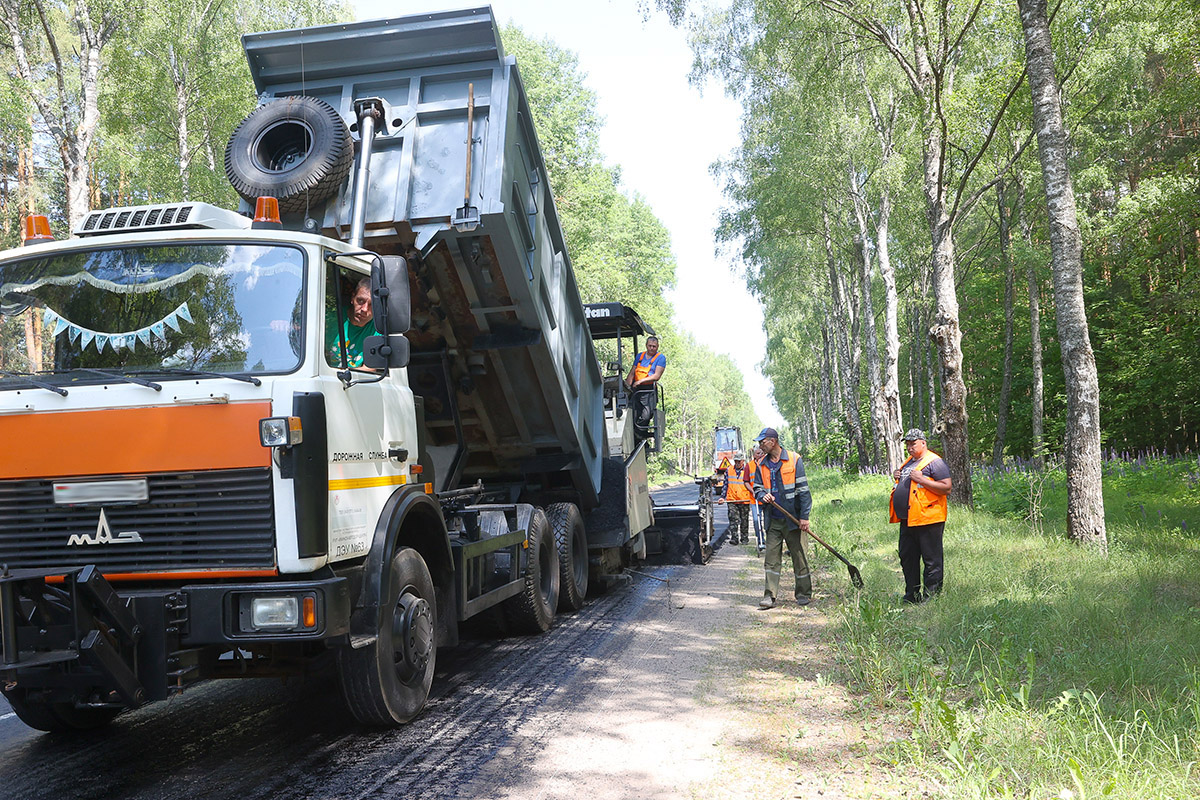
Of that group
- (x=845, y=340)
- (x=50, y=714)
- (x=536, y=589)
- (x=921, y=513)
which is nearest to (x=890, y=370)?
(x=845, y=340)

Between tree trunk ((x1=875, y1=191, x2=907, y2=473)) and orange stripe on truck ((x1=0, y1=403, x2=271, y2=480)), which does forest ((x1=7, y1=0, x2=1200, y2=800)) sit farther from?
orange stripe on truck ((x1=0, y1=403, x2=271, y2=480))

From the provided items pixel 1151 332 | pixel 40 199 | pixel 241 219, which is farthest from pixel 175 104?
pixel 1151 332

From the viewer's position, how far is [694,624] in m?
8.20

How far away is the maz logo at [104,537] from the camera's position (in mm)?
4121

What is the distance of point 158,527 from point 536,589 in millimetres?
3820

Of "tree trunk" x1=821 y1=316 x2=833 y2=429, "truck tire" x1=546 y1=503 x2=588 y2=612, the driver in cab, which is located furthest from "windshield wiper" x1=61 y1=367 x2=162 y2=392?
"tree trunk" x1=821 y1=316 x2=833 y2=429

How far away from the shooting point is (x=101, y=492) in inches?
162

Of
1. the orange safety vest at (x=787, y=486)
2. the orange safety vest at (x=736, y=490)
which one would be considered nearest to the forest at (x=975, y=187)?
the orange safety vest at (x=787, y=486)

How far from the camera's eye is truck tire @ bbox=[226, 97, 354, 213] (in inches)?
228

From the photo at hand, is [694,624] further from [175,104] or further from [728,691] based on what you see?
[175,104]

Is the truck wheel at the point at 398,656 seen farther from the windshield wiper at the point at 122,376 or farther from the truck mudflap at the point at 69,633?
the windshield wiper at the point at 122,376

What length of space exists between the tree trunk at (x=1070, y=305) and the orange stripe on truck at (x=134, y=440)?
7.91 metres

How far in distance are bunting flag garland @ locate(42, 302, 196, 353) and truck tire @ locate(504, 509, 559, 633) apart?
3.68m

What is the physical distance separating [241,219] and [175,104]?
64.8 feet
